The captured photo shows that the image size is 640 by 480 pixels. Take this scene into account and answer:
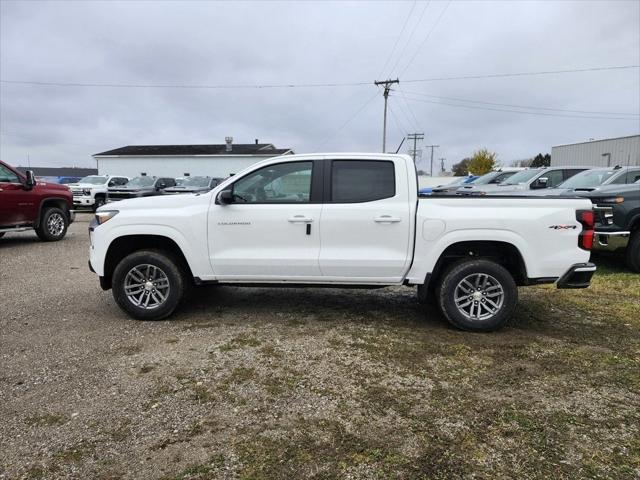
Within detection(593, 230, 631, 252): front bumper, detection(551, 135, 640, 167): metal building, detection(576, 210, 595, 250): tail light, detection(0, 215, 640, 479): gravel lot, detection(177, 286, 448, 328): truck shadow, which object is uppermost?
detection(551, 135, 640, 167): metal building

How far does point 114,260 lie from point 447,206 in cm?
377

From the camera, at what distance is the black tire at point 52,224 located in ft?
36.7

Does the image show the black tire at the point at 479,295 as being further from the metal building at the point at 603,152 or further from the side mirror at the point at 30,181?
the metal building at the point at 603,152

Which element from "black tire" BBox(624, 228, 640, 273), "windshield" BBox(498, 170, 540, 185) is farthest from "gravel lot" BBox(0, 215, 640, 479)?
"windshield" BBox(498, 170, 540, 185)

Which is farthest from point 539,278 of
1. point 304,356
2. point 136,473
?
point 136,473

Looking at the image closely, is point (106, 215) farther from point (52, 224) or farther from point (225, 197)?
point (52, 224)

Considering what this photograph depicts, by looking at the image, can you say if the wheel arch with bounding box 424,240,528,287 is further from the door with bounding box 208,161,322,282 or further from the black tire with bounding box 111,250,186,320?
the black tire with bounding box 111,250,186,320

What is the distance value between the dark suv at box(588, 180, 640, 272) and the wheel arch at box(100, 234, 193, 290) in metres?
6.31

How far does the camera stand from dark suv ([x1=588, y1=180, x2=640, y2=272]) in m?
7.34

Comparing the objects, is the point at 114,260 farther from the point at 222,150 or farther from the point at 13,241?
the point at 222,150

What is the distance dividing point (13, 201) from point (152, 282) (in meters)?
6.97

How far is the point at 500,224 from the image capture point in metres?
4.69

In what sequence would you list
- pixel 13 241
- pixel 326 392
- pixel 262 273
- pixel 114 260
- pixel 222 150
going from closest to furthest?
pixel 326 392 < pixel 262 273 < pixel 114 260 < pixel 13 241 < pixel 222 150

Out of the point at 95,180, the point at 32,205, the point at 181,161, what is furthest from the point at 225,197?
the point at 181,161
